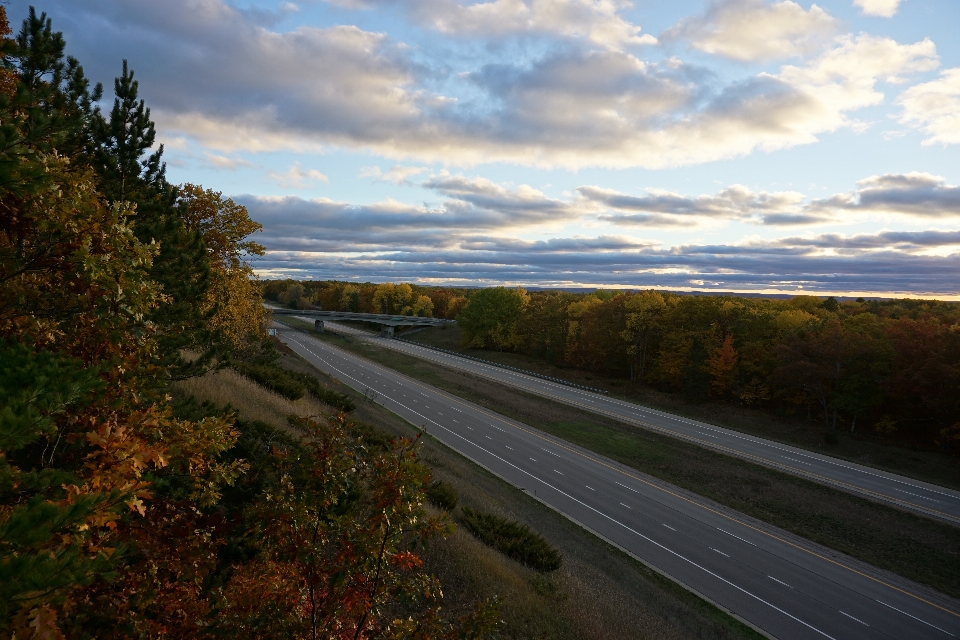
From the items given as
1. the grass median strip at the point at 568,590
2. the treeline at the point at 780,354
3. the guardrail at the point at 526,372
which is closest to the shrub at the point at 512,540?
the grass median strip at the point at 568,590

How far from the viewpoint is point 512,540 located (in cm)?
1584

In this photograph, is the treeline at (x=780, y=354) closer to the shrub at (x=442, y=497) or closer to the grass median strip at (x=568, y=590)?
the grass median strip at (x=568, y=590)

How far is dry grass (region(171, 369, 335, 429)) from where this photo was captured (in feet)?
54.6

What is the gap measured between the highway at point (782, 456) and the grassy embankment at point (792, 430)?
2145mm

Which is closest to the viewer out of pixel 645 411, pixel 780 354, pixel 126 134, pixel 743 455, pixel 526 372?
pixel 126 134

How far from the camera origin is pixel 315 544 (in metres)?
5.33

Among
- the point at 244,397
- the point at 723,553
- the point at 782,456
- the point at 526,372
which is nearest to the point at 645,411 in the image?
the point at 782,456

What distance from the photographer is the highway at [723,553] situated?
699 inches

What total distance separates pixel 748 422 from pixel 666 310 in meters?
21.9

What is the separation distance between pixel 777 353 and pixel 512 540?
47556mm

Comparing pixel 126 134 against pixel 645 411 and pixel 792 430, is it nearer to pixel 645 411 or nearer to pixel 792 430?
pixel 645 411

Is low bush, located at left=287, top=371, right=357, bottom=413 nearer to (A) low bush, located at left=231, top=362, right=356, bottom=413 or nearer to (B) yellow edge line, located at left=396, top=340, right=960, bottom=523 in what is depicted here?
(A) low bush, located at left=231, top=362, right=356, bottom=413

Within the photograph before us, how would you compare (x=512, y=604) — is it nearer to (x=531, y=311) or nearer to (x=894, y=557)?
(x=894, y=557)

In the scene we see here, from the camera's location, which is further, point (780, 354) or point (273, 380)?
point (780, 354)
